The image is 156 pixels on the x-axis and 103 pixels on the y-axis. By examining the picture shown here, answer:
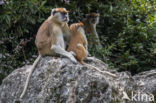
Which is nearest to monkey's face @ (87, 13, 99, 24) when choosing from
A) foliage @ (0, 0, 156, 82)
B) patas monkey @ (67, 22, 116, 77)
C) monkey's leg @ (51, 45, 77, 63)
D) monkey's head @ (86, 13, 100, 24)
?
monkey's head @ (86, 13, 100, 24)

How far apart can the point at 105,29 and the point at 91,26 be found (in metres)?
0.85

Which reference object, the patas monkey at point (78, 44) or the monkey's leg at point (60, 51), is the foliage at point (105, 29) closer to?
the monkey's leg at point (60, 51)

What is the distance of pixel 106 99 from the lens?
501 centimetres

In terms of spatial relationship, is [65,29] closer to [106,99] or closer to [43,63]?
[43,63]

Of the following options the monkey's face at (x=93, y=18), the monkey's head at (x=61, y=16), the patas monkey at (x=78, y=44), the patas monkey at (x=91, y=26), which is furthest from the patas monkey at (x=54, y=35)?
the monkey's face at (x=93, y=18)

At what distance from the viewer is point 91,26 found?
9.21 m

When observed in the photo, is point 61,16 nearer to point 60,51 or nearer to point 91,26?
point 60,51

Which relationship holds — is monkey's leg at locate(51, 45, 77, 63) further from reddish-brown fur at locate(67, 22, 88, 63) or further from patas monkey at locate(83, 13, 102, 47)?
patas monkey at locate(83, 13, 102, 47)

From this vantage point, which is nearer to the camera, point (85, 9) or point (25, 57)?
point (25, 57)

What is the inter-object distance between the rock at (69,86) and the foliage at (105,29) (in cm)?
180

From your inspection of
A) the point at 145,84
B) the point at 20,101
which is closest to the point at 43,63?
the point at 20,101

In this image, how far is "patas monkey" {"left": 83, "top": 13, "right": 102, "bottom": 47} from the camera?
8.72 meters

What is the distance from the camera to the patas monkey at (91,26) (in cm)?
872

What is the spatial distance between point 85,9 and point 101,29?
0.84 m
